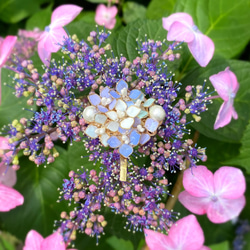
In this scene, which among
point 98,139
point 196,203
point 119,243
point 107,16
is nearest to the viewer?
point 98,139

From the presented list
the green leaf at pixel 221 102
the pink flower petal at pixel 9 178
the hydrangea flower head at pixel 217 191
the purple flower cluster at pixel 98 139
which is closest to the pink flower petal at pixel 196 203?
the hydrangea flower head at pixel 217 191

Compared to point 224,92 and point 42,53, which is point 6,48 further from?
point 224,92

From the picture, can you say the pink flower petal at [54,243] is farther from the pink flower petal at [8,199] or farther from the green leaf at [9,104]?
the green leaf at [9,104]

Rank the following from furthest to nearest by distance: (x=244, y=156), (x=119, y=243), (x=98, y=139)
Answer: (x=119, y=243) → (x=244, y=156) → (x=98, y=139)

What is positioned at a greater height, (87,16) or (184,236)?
(87,16)

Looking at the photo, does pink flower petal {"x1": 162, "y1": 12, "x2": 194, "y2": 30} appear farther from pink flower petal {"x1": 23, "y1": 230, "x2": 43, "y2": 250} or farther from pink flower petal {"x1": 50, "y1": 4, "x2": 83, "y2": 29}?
pink flower petal {"x1": 23, "y1": 230, "x2": 43, "y2": 250}

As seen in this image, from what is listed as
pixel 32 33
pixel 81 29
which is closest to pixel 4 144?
pixel 81 29

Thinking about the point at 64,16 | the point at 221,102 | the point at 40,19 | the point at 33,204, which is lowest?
the point at 33,204
